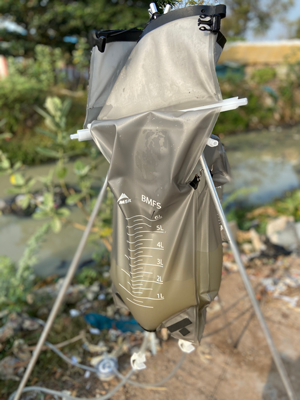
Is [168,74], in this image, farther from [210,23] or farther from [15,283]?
[15,283]

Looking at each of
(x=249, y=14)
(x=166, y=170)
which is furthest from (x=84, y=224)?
(x=249, y=14)

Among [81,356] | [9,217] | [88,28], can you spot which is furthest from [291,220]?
[88,28]

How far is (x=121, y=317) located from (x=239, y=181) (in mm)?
4102

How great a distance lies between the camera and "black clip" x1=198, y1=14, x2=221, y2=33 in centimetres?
88

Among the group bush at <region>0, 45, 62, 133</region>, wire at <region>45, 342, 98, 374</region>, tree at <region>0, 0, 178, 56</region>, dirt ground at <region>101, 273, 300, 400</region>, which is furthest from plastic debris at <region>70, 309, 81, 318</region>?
bush at <region>0, 45, 62, 133</region>

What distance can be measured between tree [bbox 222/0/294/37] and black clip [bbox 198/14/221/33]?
20166 millimetres

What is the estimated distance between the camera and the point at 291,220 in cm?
338

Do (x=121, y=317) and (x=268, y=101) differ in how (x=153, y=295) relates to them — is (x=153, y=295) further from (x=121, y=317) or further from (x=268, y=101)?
(x=268, y=101)

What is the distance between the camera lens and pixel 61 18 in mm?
6762

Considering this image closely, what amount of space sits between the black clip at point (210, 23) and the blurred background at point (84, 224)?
0.59ft

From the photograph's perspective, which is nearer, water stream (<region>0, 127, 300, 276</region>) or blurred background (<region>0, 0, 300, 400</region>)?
blurred background (<region>0, 0, 300, 400</region>)

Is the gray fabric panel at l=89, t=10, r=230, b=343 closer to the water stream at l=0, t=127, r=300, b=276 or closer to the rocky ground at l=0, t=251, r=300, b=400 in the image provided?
the rocky ground at l=0, t=251, r=300, b=400

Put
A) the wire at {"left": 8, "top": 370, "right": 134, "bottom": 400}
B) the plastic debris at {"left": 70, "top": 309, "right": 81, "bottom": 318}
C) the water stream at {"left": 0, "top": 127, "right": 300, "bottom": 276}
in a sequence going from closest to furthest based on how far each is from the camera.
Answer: the wire at {"left": 8, "top": 370, "right": 134, "bottom": 400}
the plastic debris at {"left": 70, "top": 309, "right": 81, "bottom": 318}
the water stream at {"left": 0, "top": 127, "right": 300, "bottom": 276}

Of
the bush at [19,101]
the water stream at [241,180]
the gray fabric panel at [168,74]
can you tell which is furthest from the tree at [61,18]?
the gray fabric panel at [168,74]
